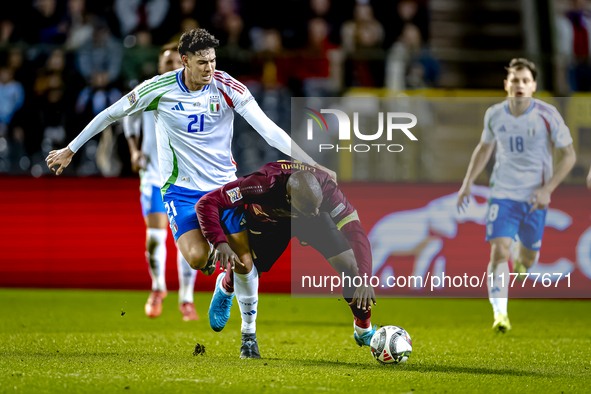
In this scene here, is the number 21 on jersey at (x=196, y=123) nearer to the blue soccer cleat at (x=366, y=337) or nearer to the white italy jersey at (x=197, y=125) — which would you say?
the white italy jersey at (x=197, y=125)

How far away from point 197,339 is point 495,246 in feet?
9.01

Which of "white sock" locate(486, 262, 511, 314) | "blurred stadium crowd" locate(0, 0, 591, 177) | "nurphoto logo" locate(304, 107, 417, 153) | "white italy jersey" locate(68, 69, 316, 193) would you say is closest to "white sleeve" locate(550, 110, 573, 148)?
"white sock" locate(486, 262, 511, 314)

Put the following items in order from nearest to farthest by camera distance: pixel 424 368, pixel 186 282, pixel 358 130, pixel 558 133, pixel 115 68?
pixel 424 368 < pixel 558 133 < pixel 186 282 < pixel 358 130 < pixel 115 68

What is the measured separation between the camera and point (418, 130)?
26.8 ft

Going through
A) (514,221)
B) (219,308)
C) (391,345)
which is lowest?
(391,345)

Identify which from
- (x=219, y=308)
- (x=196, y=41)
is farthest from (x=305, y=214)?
(x=196, y=41)

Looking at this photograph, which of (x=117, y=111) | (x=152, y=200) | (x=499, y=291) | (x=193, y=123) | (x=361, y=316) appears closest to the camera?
(x=361, y=316)

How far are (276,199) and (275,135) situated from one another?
0.61 meters

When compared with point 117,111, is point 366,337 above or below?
below

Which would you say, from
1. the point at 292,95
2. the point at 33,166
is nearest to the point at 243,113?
the point at 292,95

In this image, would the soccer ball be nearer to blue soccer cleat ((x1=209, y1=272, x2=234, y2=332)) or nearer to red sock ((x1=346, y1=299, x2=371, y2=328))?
red sock ((x1=346, y1=299, x2=371, y2=328))

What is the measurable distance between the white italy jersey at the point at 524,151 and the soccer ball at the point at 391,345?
242cm

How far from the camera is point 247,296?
197 inches

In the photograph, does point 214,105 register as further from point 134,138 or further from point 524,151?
point 524,151
